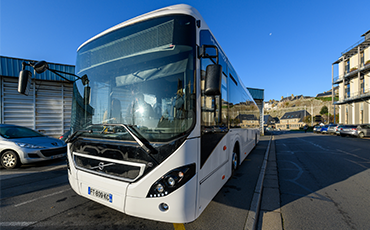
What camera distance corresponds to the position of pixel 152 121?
2.48m

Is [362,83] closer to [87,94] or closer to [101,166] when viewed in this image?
[87,94]

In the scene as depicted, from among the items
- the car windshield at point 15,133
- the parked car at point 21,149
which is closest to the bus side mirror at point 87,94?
the parked car at point 21,149

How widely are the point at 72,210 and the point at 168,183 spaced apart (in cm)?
217

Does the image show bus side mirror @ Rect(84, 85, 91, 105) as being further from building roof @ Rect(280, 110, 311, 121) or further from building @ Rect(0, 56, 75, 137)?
building roof @ Rect(280, 110, 311, 121)

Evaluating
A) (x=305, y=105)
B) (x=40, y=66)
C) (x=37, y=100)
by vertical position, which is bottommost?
(x=40, y=66)

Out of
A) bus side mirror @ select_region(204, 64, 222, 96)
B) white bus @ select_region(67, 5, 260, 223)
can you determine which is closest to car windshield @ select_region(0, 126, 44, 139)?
white bus @ select_region(67, 5, 260, 223)

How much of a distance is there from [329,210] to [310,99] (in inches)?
5765

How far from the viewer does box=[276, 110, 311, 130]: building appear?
9862 centimetres

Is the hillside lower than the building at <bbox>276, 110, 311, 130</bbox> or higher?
higher

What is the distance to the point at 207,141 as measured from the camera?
9.17 ft

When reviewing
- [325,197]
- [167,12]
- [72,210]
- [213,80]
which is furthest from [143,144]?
[325,197]

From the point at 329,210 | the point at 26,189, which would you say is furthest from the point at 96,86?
the point at 329,210

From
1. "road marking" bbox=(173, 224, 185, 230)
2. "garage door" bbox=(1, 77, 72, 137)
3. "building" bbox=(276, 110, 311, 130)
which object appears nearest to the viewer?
"road marking" bbox=(173, 224, 185, 230)

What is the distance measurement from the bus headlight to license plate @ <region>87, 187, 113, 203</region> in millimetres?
609
